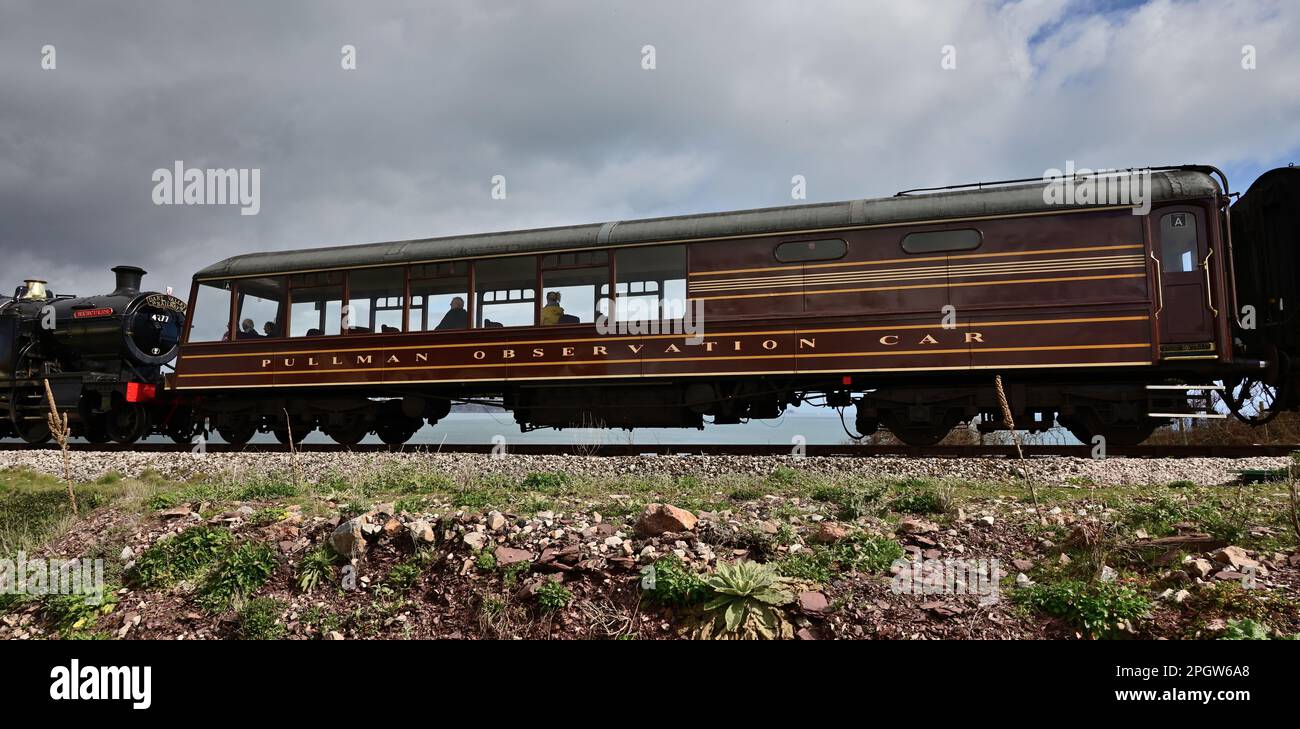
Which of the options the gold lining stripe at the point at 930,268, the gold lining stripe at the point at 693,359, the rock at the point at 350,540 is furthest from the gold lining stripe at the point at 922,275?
the rock at the point at 350,540

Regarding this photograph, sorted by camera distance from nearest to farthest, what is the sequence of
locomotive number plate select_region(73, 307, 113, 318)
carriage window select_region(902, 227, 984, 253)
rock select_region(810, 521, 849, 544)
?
rock select_region(810, 521, 849, 544) < carriage window select_region(902, 227, 984, 253) < locomotive number plate select_region(73, 307, 113, 318)

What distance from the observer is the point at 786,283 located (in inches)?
382

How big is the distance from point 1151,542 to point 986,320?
17.6 ft

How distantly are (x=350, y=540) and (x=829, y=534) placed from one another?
9.29 feet

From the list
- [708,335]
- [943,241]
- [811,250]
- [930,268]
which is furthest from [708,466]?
[943,241]

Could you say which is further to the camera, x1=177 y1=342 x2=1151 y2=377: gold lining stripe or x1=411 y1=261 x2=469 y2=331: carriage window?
x1=411 y1=261 x2=469 y2=331: carriage window

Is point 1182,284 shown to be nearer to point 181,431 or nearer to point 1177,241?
point 1177,241

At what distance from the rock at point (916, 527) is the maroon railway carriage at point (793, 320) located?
16.3ft

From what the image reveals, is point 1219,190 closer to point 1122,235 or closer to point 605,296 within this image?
point 1122,235

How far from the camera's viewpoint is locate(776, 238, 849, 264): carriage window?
9516mm

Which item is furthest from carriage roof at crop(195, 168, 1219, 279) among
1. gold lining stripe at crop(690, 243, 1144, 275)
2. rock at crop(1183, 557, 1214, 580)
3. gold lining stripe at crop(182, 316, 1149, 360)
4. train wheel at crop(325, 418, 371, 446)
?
rock at crop(1183, 557, 1214, 580)

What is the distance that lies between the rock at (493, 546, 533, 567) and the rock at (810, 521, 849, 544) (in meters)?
1.67

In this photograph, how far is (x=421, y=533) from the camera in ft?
14.4

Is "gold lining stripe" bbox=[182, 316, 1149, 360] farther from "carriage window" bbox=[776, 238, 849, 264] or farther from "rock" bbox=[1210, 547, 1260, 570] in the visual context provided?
"rock" bbox=[1210, 547, 1260, 570]
